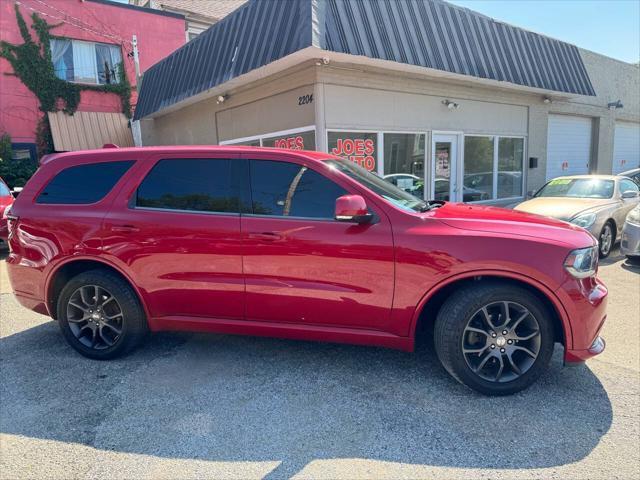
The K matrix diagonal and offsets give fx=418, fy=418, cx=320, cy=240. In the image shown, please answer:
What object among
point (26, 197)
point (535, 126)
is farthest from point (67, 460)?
point (535, 126)

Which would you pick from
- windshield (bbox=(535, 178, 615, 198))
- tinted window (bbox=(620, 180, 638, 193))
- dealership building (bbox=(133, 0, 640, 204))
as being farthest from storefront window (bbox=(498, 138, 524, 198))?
tinted window (bbox=(620, 180, 638, 193))

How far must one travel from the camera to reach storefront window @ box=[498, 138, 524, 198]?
11.4 m

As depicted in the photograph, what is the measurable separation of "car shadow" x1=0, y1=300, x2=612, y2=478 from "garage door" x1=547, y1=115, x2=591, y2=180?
11619 millimetres

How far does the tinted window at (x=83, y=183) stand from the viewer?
3.70 meters

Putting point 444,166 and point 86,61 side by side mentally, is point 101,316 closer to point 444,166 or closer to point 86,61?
point 444,166

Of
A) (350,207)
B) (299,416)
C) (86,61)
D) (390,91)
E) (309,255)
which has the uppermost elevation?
(86,61)

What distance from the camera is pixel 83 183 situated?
3.78m

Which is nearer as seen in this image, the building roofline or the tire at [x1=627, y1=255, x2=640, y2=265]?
the tire at [x1=627, y1=255, x2=640, y2=265]

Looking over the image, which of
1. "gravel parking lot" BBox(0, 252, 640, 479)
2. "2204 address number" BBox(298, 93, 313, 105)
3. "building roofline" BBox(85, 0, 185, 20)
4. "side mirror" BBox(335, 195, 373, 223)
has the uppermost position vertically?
"building roofline" BBox(85, 0, 185, 20)

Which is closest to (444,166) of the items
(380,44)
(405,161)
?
(405,161)

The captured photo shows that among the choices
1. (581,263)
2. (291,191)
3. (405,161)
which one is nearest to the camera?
(581,263)

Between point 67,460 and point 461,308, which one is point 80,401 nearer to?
point 67,460

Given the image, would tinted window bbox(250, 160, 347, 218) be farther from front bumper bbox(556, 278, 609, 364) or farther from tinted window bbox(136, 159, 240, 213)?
front bumper bbox(556, 278, 609, 364)

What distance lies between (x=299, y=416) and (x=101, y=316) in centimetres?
205
